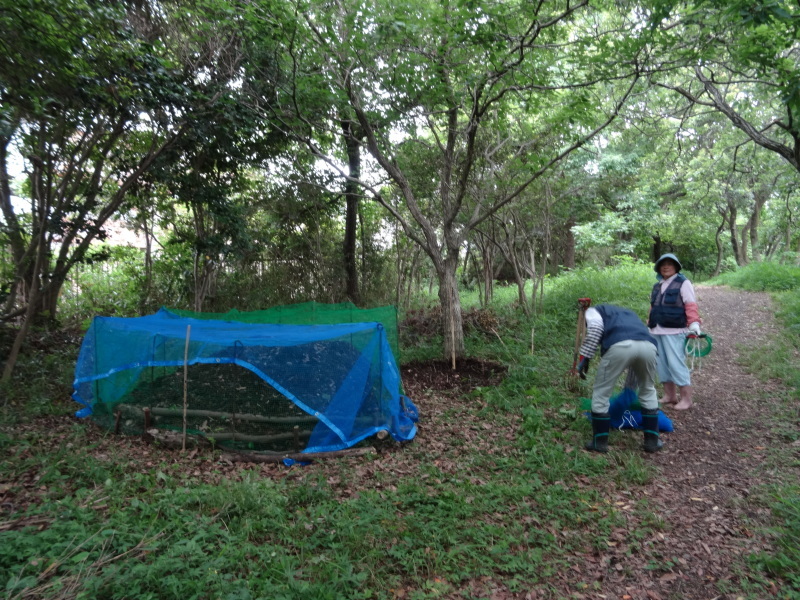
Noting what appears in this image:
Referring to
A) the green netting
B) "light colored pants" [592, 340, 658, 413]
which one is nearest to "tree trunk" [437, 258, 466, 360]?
the green netting

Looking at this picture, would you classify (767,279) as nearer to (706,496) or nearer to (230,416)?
(706,496)

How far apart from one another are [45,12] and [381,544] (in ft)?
18.3

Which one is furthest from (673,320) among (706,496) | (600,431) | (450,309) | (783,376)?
(450,309)

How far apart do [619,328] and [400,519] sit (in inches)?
97.0

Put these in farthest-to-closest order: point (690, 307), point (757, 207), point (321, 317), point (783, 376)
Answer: point (757, 207), point (321, 317), point (783, 376), point (690, 307)

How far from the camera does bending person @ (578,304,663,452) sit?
416cm

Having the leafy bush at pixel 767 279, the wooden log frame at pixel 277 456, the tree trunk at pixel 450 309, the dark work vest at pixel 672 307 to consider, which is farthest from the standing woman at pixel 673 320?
the leafy bush at pixel 767 279

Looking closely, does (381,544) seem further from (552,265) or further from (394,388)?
(552,265)

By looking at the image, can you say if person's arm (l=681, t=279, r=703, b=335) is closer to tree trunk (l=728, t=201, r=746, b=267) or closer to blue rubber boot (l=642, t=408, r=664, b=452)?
blue rubber boot (l=642, t=408, r=664, b=452)

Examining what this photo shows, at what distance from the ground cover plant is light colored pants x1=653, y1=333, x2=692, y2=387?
0.48 meters

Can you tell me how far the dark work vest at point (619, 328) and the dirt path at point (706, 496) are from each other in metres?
1.13

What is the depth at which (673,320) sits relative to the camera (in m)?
5.00

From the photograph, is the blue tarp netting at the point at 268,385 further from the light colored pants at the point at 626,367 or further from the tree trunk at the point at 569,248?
the tree trunk at the point at 569,248

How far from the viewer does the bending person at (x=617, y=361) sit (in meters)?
4.16
